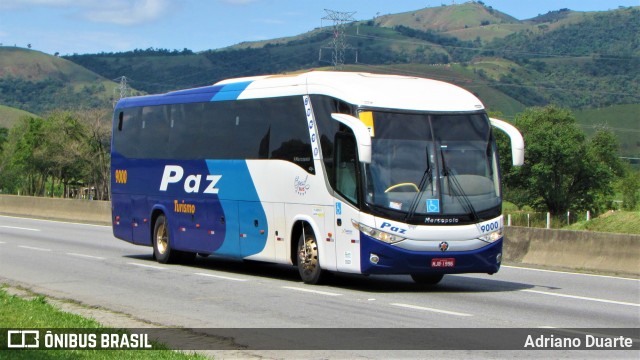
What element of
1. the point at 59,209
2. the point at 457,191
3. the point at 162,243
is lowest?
the point at 59,209

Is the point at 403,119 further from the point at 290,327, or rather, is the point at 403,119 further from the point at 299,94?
the point at 290,327

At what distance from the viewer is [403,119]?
54.6 ft

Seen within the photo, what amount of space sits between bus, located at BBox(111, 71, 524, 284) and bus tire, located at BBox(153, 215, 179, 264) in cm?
82

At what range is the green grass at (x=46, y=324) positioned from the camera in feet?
32.9

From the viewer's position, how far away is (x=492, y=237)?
16.8m

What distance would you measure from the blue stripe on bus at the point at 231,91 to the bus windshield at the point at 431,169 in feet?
14.7

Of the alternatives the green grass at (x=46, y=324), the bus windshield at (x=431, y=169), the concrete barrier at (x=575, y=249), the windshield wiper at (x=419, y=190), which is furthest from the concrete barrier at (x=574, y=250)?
the green grass at (x=46, y=324)

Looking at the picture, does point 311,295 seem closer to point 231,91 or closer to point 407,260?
point 407,260

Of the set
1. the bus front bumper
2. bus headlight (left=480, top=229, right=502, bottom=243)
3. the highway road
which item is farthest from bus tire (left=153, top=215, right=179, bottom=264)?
bus headlight (left=480, top=229, right=502, bottom=243)

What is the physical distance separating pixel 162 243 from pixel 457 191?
850 cm

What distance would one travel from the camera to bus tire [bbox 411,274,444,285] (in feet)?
61.0

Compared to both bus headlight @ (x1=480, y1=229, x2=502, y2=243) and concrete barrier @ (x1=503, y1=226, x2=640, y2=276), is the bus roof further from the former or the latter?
concrete barrier @ (x1=503, y1=226, x2=640, y2=276)

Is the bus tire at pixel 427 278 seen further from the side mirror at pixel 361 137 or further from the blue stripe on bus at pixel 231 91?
the blue stripe on bus at pixel 231 91

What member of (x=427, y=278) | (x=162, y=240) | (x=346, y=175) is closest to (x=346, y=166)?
(x=346, y=175)
